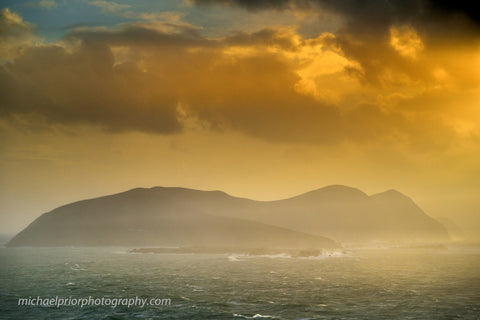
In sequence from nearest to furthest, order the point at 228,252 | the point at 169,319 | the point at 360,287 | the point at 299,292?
the point at 169,319, the point at 299,292, the point at 360,287, the point at 228,252

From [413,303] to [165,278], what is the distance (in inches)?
2073

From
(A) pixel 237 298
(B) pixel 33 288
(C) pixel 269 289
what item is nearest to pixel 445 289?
(C) pixel 269 289

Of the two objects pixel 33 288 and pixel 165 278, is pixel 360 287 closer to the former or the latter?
pixel 165 278

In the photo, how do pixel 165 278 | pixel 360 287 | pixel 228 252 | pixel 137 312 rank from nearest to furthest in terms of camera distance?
pixel 137 312 < pixel 360 287 < pixel 165 278 < pixel 228 252

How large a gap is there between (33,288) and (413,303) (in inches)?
2454

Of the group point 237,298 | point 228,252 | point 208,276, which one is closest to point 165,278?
point 208,276

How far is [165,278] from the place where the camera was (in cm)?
9281

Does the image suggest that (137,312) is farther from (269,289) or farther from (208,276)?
(208,276)

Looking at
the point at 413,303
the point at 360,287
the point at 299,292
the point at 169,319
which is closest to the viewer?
the point at 169,319

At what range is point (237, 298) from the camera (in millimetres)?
64250

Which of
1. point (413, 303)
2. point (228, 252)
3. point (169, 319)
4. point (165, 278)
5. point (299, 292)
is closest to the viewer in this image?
point (169, 319)

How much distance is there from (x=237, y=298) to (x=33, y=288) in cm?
3732

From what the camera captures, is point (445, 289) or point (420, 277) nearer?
point (445, 289)

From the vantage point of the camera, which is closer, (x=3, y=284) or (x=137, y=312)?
(x=137, y=312)
